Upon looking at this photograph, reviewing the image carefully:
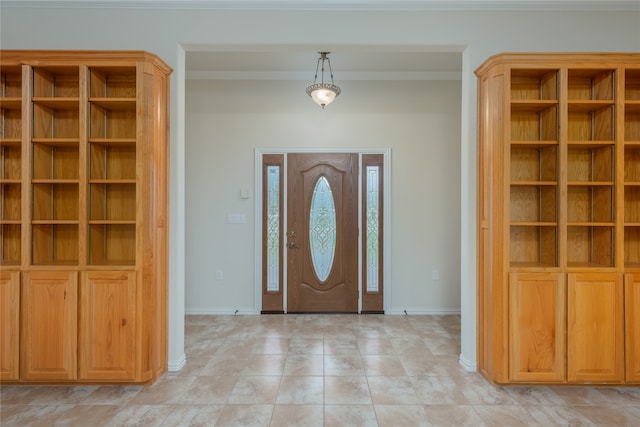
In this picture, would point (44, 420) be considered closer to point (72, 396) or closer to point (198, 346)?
point (72, 396)

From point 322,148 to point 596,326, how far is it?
319 centimetres

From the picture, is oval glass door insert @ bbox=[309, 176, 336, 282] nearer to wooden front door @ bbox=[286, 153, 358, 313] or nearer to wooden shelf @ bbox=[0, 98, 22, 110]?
wooden front door @ bbox=[286, 153, 358, 313]

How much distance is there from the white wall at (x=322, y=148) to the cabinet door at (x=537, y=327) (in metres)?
1.87

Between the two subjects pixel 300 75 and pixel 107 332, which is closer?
pixel 107 332

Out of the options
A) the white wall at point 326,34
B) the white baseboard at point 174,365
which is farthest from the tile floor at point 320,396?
the white wall at point 326,34

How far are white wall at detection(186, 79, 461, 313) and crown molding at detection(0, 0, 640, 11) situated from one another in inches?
60.4

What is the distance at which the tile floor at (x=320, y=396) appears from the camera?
2.18m

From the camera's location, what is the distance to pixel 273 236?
440cm

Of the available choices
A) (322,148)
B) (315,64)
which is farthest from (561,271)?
(315,64)

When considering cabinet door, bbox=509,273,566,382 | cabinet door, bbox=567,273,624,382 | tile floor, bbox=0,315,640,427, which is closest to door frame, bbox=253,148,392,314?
tile floor, bbox=0,315,640,427

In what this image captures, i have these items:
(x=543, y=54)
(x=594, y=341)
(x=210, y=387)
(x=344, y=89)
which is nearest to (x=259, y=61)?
(x=344, y=89)

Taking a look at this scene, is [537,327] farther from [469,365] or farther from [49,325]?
[49,325]

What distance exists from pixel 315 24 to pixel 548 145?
211 centimetres

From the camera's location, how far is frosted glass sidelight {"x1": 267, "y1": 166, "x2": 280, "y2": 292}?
4.39m
